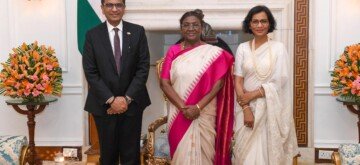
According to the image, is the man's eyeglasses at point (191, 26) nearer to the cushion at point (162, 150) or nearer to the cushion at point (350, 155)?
the cushion at point (162, 150)

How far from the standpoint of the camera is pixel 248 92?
3254mm

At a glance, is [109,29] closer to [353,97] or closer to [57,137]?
[57,137]

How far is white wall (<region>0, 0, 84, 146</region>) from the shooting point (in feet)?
15.0

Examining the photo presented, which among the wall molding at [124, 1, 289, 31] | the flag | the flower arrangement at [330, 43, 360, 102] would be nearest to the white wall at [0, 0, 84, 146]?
the flag

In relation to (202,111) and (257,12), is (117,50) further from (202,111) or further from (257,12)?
(257,12)

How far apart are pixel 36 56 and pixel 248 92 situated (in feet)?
6.78

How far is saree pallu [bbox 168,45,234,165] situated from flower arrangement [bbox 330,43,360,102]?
1176mm

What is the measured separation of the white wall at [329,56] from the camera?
433 centimetres

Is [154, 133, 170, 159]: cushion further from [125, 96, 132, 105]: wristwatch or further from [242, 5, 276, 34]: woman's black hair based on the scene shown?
[242, 5, 276, 34]: woman's black hair

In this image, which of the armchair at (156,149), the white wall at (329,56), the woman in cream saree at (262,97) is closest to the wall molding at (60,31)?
the armchair at (156,149)

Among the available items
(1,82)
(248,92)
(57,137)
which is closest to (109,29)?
(248,92)

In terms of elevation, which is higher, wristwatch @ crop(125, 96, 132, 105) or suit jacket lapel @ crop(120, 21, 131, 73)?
suit jacket lapel @ crop(120, 21, 131, 73)

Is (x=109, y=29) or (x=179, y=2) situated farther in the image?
(x=179, y=2)

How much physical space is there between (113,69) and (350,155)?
1683mm
